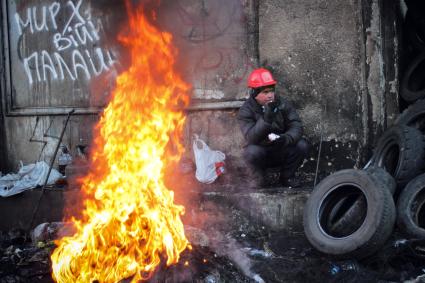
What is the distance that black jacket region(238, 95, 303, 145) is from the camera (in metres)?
6.49

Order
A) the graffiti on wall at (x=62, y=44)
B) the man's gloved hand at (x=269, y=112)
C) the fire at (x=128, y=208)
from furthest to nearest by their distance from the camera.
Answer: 1. the graffiti on wall at (x=62, y=44)
2. the man's gloved hand at (x=269, y=112)
3. the fire at (x=128, y=208)

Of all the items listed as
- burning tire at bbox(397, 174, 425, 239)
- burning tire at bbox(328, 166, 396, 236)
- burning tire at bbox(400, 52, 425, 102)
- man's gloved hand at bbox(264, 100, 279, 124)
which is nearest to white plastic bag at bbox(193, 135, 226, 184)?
man's gloved hand at bbox(264, 100, 279, 124)

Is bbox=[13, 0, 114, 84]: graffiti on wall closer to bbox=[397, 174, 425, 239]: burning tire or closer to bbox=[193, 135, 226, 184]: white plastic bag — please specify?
bbox=[193, 135, 226, 184]: white plastic bag

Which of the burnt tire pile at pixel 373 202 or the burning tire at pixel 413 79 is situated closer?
the burnt tire pile at pixel 373 202

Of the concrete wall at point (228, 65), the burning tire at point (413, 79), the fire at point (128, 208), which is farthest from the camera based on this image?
the burning tire at point (413, 79)

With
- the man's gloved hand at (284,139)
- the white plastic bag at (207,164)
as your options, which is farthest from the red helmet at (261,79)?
the white plastic bag at (207,164)

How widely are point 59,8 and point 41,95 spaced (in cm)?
160

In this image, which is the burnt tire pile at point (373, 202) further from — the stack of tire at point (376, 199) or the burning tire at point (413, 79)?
the burning tire at point (413, 79)

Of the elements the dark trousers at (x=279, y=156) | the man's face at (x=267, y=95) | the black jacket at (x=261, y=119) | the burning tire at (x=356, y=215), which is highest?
the man's face at (x=267, y=95)

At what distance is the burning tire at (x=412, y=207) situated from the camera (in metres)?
5.12

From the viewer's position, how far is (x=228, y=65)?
7.52m

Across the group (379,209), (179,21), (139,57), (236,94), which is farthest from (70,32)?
(379,209)

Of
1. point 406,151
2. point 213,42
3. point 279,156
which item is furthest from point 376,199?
point 213,42

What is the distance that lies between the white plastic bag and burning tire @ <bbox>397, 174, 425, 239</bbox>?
8.76 feet
